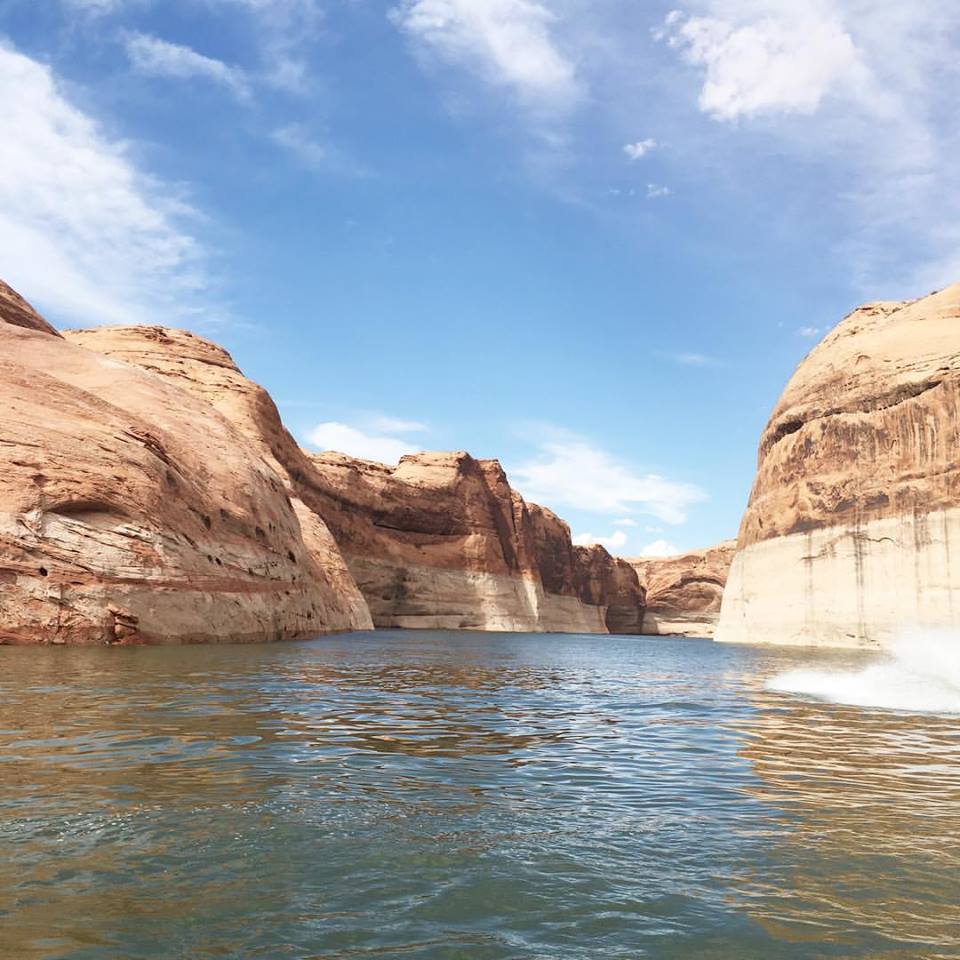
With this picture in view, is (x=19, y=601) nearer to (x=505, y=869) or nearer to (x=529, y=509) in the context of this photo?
(x=505, y=869)

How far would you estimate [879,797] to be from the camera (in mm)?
7598

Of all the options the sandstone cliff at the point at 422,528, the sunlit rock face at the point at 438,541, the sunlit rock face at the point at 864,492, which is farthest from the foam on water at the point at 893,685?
the sunlit rock face at the point at 438,541

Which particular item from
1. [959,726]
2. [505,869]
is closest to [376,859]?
[505,869]

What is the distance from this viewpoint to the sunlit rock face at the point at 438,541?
287 feet

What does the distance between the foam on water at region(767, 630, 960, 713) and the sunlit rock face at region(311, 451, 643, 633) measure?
60.8 meters

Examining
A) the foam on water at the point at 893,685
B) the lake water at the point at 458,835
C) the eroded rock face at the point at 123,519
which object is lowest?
the lake water at the point at 458,835

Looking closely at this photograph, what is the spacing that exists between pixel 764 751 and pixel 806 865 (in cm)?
516

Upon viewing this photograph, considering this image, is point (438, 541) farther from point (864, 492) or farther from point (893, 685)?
point (893, 685)

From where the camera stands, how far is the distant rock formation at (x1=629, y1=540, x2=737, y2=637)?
5768 inches

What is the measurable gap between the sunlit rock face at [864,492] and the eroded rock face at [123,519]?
115ft

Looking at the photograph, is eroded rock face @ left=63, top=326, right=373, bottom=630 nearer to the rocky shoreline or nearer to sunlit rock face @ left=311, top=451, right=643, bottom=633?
the rocky shoreline

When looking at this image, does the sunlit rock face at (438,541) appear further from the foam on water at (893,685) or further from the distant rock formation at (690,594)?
the foam on water at (893,685)

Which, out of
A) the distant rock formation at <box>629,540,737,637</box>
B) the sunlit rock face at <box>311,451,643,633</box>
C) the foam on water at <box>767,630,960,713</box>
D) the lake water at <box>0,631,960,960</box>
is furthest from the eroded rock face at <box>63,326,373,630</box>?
the distant rock formation at <box>629,540,737,637</box>

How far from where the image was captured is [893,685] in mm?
20203
